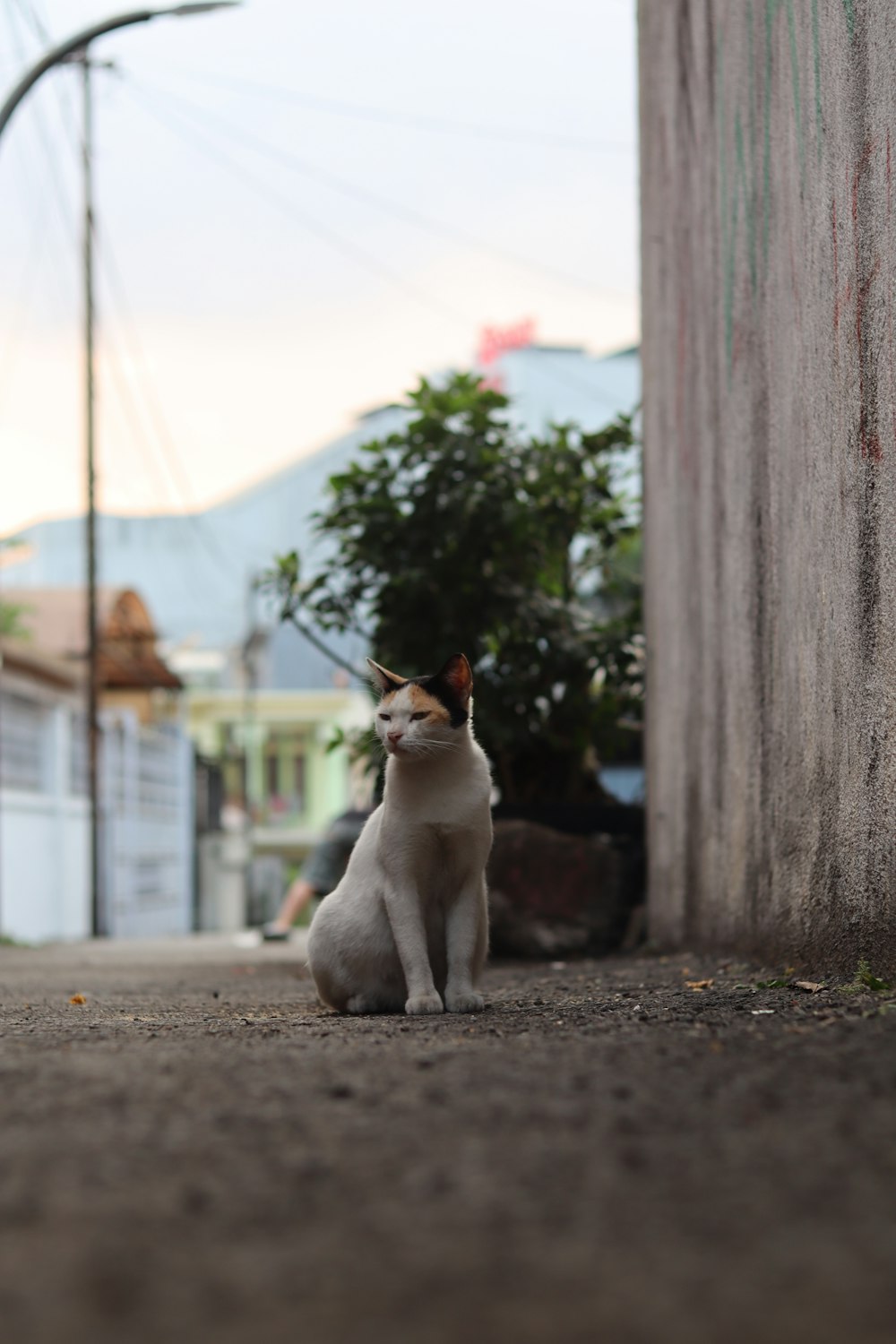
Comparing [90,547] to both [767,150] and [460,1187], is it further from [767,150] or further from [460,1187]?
[460,1187]

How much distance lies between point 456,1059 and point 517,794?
5.31 meters

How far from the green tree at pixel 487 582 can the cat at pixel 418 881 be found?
123 inches

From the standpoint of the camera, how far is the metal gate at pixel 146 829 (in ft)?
66.3

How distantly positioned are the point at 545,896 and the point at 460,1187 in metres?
5.54

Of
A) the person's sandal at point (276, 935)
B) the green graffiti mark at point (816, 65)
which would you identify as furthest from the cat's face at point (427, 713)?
the person's sandal at point (276, 935)

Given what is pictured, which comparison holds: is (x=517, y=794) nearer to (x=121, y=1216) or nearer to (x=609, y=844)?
(x=609, y=844)

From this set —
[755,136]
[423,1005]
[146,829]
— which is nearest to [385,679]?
[423,1005]

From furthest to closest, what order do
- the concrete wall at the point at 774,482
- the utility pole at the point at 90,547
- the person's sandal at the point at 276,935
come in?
the utility pole at the point at 90,547
the person's sandal at the point at 276,935
the concrete wall at the point at 774,482

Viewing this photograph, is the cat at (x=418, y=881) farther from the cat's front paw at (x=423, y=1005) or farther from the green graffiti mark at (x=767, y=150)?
the green graffiti mark at (x=767, y=150)

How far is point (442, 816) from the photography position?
400cm

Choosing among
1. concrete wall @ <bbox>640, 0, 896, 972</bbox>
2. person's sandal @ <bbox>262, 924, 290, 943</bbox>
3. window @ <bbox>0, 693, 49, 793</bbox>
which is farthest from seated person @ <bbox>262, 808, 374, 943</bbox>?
window @ <bbox>0, 693, 49, 793</bbox>

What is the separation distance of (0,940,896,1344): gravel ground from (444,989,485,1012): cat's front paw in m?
0.79

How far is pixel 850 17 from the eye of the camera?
3.87 meters

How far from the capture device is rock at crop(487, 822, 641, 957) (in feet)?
23.7
